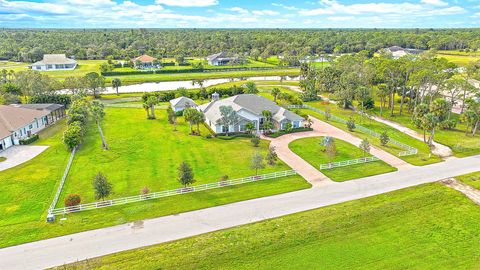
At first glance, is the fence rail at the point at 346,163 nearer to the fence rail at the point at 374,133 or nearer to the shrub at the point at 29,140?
the fence rail at the point at 374,133

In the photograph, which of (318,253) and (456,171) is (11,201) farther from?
(456,171)

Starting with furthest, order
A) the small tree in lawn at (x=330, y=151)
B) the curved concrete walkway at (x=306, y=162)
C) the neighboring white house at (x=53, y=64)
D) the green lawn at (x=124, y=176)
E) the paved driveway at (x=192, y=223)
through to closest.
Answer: the neighboring white house at (x=53, y=64) < the small tree in lawn at (x=330, y=151) < the curved concrete walkway at (x=306, y=162) < the green lawn at (x=124, y=176) < the paved driveway at (x=192, y=223)

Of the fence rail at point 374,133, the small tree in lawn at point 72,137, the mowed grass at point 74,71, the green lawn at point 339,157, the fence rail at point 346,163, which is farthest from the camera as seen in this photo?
the mowed grass at point 74,71

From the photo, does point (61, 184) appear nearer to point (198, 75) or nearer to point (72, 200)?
point (72, 200)

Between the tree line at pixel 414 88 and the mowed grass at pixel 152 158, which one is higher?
the tree line at pixel 414 88

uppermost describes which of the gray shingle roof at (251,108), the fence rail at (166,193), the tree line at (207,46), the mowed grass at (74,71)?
the tree line at (207,46)

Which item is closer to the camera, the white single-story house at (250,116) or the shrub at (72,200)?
the shrub at (72,200)

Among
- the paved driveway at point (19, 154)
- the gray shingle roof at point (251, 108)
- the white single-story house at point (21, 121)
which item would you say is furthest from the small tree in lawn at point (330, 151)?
the white single-story house at point (21, 121)
